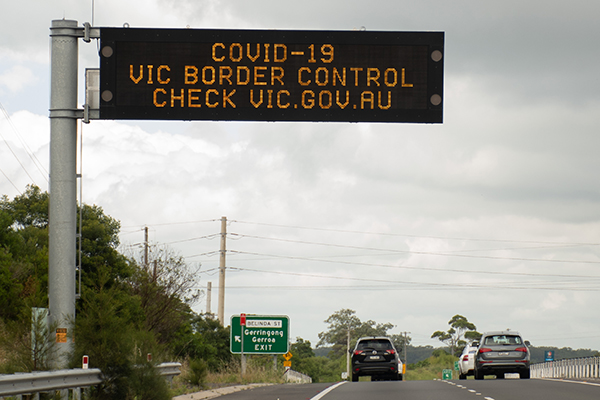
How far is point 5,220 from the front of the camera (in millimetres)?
42062

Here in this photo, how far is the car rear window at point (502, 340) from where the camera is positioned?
29438 mm

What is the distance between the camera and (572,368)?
154 feet

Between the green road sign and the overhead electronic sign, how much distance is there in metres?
23.1

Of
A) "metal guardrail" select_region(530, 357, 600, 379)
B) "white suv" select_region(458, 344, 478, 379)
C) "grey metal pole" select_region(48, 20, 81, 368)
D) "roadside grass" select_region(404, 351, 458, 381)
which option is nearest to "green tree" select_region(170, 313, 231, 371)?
"white suv" select_region(458, 344, 478, 379)

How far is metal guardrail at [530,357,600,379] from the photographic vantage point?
38.6 m

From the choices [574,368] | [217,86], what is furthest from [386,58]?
[574,368]

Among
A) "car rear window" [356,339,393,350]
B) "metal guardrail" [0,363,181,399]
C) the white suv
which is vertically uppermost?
"metal guardrail" [0,363,181,399]

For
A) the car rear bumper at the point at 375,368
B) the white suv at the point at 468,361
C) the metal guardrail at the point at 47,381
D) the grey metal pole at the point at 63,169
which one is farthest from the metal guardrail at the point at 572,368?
the metal guardrail at the point at 47,381

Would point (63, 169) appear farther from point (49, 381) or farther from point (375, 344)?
point (375, 344)

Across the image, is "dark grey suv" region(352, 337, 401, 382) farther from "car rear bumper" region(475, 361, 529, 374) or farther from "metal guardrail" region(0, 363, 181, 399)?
"metal guardrail" region(0, 363, 181, 399)

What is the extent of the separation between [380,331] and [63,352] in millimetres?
126968

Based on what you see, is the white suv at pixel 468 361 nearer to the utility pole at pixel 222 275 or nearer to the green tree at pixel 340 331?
the utility pole at pixel 222 275

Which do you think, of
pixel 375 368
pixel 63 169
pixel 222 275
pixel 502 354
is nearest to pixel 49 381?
pixel 63 169

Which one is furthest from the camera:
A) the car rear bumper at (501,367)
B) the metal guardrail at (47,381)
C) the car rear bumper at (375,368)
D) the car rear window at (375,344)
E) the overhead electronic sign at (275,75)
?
the car rear window at (375,344)
